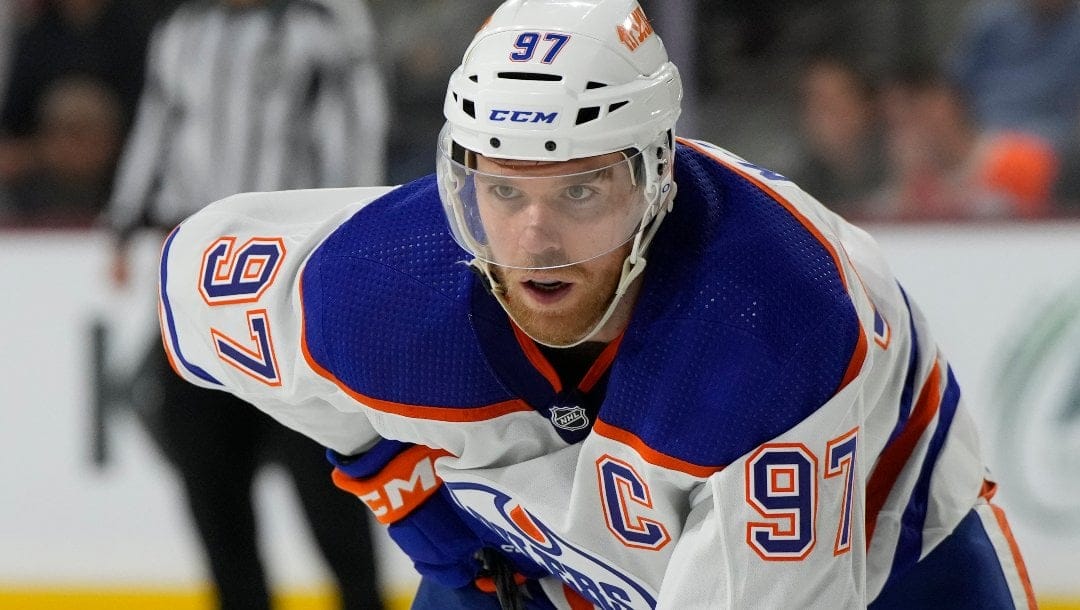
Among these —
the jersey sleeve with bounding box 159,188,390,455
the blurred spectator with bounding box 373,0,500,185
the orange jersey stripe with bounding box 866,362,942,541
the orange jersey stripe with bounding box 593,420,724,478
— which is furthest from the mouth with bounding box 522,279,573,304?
the blurred spectator with bounding box 373,0,500,185

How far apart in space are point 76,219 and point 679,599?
2.28m

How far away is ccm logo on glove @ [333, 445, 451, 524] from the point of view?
5.67ft

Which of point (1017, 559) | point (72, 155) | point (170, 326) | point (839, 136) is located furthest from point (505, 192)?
point (72, 155)

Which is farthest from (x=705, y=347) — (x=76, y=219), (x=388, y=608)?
(x=76, y=219)

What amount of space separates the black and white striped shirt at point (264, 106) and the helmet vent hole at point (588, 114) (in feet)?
5.31

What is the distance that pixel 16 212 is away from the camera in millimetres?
3414

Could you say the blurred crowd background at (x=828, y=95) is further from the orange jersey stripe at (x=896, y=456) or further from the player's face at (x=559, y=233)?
the player's face at (x=559, y=233)

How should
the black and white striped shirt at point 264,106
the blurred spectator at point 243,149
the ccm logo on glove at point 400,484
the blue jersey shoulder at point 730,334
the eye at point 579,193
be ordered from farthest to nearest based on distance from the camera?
the black and white striped shirt at point 264,106, the blurred spectator at point 243,149, the ccm logo on glove at point 400,484, the eye at point 579,193, the blue jersey shoulder at point 730,334

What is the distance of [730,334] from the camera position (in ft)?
Result: 4.43

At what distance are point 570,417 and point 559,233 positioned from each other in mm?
208

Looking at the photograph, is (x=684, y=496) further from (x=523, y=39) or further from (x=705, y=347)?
(x=523, y=39)

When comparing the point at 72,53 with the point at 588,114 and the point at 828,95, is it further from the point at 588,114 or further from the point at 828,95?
the point at 588,114

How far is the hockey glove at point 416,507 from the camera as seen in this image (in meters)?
1.75

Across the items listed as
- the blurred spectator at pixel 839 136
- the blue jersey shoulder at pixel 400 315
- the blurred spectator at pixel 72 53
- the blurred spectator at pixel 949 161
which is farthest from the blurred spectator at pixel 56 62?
the blue jersey shoulder at pixel 400 315
